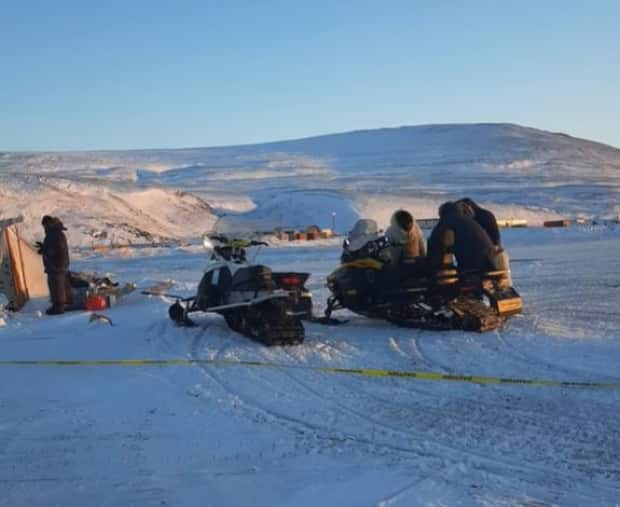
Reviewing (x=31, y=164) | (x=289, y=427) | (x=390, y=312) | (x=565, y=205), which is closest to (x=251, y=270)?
(x=390, y=312)

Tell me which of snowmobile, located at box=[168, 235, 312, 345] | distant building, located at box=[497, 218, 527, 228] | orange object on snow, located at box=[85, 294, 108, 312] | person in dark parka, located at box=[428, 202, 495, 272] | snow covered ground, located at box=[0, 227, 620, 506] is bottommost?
distant building, located at box=[497, 218, 527, 228]

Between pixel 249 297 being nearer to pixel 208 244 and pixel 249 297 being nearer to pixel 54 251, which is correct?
pixel 208 244

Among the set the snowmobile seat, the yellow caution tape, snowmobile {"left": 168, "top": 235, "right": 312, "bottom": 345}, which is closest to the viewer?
the yellow caution tape

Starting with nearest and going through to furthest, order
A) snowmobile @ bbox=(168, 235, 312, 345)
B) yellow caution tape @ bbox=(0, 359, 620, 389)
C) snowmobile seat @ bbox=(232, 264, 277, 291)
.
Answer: yellow caution tape @ bbox=(0, 359, 620, 389)
snowmobile @ bbox=(168, 235, 312, 345)
snowmobile seat @ bbox=(232, 264, 277, 291)

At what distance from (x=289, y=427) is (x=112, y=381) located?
2741 mm

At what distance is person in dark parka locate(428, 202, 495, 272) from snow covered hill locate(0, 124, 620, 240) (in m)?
40.0

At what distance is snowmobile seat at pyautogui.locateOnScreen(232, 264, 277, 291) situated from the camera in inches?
453

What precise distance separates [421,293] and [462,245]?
982mm

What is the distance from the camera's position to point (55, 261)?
49.9 ft

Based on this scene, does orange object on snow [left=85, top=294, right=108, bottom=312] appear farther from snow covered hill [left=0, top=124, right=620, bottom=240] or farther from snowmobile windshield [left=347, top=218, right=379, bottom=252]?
snow covered hill [left=0, top=124, right=620, bottom=240]

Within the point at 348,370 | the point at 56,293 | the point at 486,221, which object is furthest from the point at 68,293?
the point at 348,370

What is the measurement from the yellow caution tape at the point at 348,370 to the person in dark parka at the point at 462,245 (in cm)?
372

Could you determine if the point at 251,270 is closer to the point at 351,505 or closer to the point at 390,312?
the point at 390,312

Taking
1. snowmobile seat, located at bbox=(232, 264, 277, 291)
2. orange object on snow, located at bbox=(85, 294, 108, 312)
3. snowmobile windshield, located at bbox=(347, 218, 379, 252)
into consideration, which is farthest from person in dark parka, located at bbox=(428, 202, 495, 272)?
orange object on snow, located at bbox=(85, 294, 108, 312)
